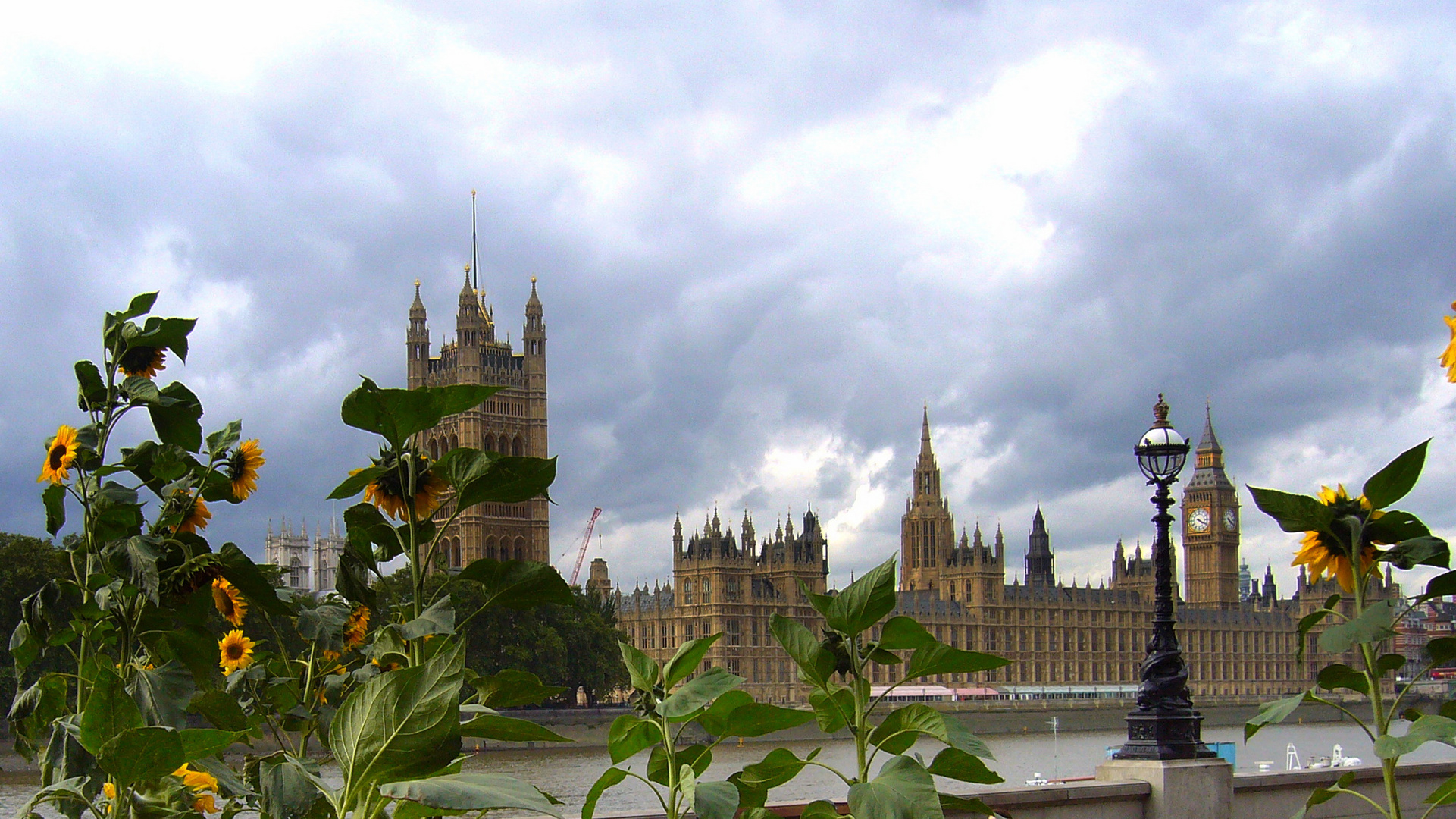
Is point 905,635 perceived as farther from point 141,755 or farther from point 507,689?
point 141,755

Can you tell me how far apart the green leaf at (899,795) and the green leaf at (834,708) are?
1.03 ft

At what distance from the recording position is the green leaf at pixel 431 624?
209 cm

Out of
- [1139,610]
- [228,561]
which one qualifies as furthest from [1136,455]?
[1139,610]

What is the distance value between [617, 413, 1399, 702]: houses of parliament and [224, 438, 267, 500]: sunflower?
72.7 meters

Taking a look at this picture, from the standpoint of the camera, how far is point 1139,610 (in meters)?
108

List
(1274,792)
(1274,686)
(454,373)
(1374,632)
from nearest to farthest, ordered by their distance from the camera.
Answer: (1374,632), (1274,792), (454,373), (1274,686)

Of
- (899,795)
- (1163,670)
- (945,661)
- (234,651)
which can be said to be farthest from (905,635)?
(1163,670)

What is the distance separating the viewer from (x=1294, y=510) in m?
2.37

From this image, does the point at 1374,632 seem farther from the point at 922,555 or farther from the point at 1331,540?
the point at 922,555

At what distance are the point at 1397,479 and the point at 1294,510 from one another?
161 millimetres

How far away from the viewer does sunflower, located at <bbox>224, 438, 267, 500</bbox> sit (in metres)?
2.78

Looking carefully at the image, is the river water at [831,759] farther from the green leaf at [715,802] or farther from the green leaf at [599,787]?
the green leaf at [715,802]

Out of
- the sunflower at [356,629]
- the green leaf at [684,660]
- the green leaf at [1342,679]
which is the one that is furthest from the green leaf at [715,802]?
the sunflower at [356,629]

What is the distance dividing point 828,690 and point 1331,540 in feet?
2.85
